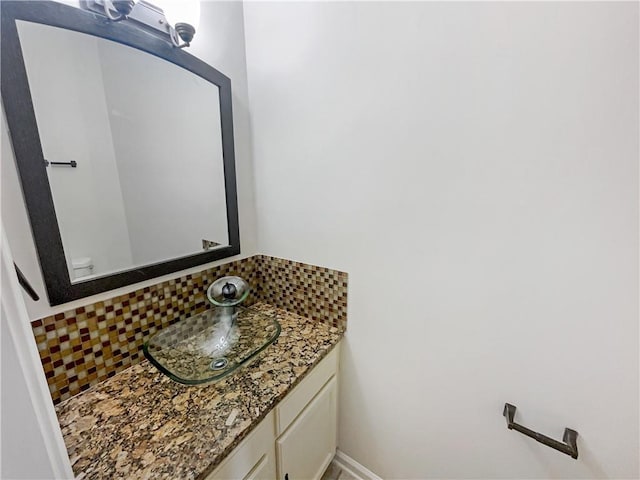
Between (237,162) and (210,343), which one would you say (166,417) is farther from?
(237,162)

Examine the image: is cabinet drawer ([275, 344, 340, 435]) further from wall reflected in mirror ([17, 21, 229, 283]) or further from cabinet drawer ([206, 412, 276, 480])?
wall reflected in mirror ([17, 21, 229, 283])

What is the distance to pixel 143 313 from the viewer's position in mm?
941

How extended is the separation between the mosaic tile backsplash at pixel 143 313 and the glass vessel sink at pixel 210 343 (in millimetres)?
50

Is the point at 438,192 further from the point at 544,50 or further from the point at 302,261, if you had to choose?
the point at 302,261

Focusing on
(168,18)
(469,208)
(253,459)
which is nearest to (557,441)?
(469,208)

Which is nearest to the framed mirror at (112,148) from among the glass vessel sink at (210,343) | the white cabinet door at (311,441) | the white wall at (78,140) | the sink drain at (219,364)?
the white wall at (78,140)

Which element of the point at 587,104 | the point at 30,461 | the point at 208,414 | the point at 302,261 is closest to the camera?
the point at 30,461

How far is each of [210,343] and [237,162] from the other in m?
0.82

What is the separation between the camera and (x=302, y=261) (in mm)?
1218

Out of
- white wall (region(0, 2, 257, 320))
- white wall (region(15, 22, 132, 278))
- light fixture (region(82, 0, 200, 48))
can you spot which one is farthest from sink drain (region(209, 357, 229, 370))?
light fixture (region(82, 0, 200, 48))

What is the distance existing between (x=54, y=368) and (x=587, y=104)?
162 cm

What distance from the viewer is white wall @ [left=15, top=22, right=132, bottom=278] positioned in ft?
2.29

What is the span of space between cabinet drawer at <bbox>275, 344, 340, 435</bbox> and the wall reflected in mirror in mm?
697

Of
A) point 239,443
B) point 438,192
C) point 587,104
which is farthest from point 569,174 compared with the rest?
point 239,443
